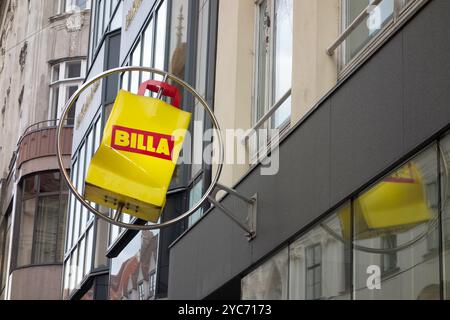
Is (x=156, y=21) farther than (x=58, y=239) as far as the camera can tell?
No

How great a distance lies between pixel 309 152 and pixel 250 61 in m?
4.22

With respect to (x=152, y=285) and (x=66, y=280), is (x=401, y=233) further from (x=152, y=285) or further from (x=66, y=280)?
(x=66, y=280)

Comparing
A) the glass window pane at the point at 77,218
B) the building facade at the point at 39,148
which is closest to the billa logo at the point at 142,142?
the glass window pane at the point at 77,218

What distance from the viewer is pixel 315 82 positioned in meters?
13.3

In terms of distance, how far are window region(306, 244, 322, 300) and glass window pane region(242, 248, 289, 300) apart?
751mm

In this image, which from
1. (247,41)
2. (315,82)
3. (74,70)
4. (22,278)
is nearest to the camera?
(315,82)

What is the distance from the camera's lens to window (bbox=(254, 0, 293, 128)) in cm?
1501

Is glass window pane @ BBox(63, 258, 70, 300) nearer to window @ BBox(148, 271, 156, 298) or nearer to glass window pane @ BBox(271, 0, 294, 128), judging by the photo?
window @ BBox(148, 271, 156, 298)

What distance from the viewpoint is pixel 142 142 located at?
43.0ft

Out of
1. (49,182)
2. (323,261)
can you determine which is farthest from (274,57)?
(49,182)
